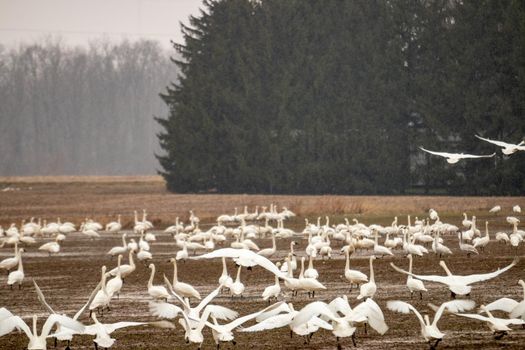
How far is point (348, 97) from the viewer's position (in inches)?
2486

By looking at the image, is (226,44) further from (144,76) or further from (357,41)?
(144,76)

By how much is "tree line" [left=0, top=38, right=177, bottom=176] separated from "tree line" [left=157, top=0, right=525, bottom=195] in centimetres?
5629

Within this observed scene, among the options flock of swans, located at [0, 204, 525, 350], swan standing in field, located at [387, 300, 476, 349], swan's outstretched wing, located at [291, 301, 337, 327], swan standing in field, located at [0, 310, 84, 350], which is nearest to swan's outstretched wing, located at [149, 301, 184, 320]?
flock of swans, located at [0, 204, 525, 350]

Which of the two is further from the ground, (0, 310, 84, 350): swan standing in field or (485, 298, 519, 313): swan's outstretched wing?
(485, 298, 519, 313): swan's outstretched wing

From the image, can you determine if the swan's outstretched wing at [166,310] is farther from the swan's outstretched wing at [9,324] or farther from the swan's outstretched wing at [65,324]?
the swan's outstretched wing at [9,324]

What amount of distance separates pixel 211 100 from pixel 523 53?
63.1 feet

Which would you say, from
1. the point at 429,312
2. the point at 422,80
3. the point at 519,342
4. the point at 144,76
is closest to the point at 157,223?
the point at 422,80

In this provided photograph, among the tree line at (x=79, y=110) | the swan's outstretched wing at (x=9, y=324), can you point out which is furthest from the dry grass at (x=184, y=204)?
the tree line at (x=79, y=110)

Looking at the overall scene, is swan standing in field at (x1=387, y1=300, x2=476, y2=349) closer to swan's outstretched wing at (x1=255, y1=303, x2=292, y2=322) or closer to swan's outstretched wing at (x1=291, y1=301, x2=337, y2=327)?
swan's outstretched wing at (x1=291, y1=301, x2=337, y2=327)

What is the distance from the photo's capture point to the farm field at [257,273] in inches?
595

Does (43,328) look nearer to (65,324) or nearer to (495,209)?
(65,324)

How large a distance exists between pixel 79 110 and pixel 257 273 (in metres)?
112

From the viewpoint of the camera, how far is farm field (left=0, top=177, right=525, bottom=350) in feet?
49.6

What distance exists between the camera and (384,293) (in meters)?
19.4
